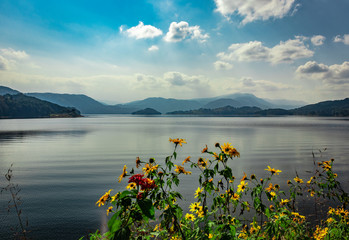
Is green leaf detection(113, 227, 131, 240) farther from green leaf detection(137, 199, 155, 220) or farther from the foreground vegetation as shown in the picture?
green leaf detection(137, 199, 155, 220)

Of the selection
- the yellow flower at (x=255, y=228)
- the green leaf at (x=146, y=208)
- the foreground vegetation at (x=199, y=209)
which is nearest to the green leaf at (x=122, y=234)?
the foreground vegetation at (x=199, y=209)

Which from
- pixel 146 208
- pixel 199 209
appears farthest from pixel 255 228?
pixel 146 208

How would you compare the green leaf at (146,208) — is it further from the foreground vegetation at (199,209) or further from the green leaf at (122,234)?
the green leaf at (122,234)

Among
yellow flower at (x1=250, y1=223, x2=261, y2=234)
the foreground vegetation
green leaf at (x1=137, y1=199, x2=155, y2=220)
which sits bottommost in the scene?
yellow flower at (x1=250, y1=223, x2=261, y2=234)

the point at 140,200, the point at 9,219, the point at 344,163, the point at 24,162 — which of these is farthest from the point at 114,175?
the point at 344,163

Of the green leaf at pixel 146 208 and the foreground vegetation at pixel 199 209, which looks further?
the foreground vegetation at pixel 199 209

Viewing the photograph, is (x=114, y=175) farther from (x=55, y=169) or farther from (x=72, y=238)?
(x=72, y=238)

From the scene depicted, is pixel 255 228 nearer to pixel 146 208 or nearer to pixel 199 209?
pixel 199 209

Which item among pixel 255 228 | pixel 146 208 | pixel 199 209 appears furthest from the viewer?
pixel 199 209

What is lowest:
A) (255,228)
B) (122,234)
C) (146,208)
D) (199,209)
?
(255,228)

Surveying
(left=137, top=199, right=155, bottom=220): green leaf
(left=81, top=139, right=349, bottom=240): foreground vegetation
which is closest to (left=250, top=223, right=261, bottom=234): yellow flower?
(left=81, top=139, right=349, bottom=240): foreground vegetation

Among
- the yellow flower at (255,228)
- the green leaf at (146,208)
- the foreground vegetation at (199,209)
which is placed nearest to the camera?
the green leaf at (146,208)

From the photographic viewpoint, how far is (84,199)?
1172 centimetres

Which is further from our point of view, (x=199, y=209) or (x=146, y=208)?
(x=199, y=209)
